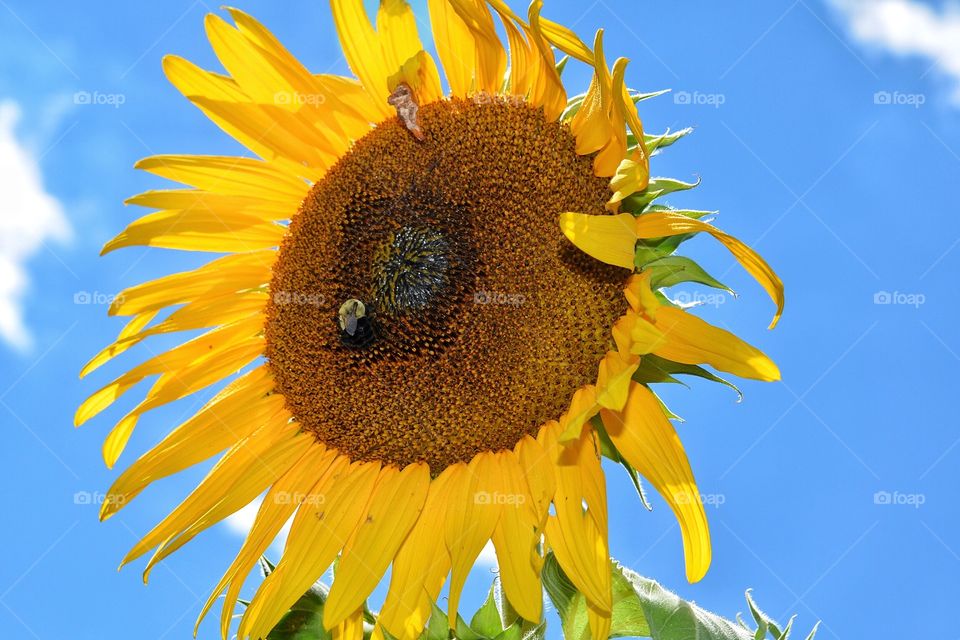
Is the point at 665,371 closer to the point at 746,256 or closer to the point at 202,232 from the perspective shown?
the point at 746,256

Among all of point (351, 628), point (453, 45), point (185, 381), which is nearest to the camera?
point (351, 628)

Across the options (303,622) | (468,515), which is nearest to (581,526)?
(468,515)

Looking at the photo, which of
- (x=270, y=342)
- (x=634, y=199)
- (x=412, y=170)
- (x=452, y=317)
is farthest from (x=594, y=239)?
(x=270, y=342)

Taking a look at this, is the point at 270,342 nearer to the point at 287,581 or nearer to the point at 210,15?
the point at 287,581

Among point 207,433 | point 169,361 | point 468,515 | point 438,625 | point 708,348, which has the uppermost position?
point 169,361

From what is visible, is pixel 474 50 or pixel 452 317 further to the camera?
pixel 474 50

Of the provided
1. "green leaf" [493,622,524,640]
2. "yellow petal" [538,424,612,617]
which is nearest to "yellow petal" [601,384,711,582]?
"yellow petal" [538,424,612,617]
